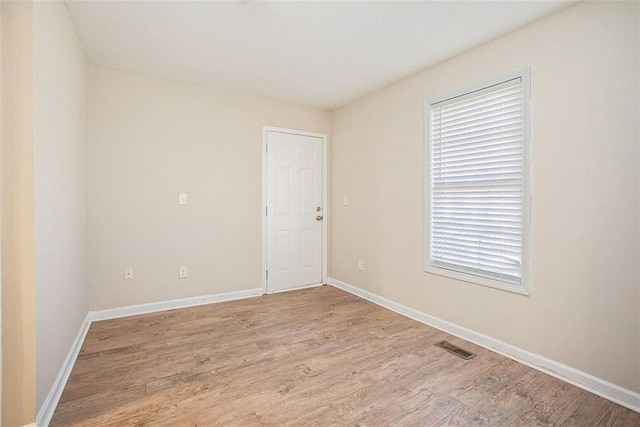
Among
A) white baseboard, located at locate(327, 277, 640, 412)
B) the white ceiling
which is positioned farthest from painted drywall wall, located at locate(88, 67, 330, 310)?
white baseboard, located at locate(327, 277, 640, 412)

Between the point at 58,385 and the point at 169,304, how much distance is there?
151 centimetres

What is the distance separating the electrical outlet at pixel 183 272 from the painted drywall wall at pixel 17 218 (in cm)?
195

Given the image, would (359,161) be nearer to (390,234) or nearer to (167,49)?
(390,234)

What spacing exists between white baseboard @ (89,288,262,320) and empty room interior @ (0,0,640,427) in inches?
1.1

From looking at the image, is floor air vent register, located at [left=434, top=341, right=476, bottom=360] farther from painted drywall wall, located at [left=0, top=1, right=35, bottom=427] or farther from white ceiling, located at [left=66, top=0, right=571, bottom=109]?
painted drywall wall, located at [left=0, top=1, right=35, bottom=427]

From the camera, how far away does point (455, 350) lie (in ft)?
8.08

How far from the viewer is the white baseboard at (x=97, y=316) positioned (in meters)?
1.66

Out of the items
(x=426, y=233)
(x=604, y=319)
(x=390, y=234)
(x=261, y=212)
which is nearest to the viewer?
(x=604, y=319)

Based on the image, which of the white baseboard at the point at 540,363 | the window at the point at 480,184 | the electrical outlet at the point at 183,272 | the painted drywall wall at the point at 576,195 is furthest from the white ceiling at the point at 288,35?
the white baseboard at the point at 540,363

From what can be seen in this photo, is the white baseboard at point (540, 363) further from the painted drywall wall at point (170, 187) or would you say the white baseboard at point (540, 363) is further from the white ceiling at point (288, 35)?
the white ceiling at point (288, 35)

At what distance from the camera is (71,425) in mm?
1615

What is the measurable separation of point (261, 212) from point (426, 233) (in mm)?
2002

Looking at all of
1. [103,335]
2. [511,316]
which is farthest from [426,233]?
[103,335]

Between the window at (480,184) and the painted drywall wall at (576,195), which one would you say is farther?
the window at (480,184)
